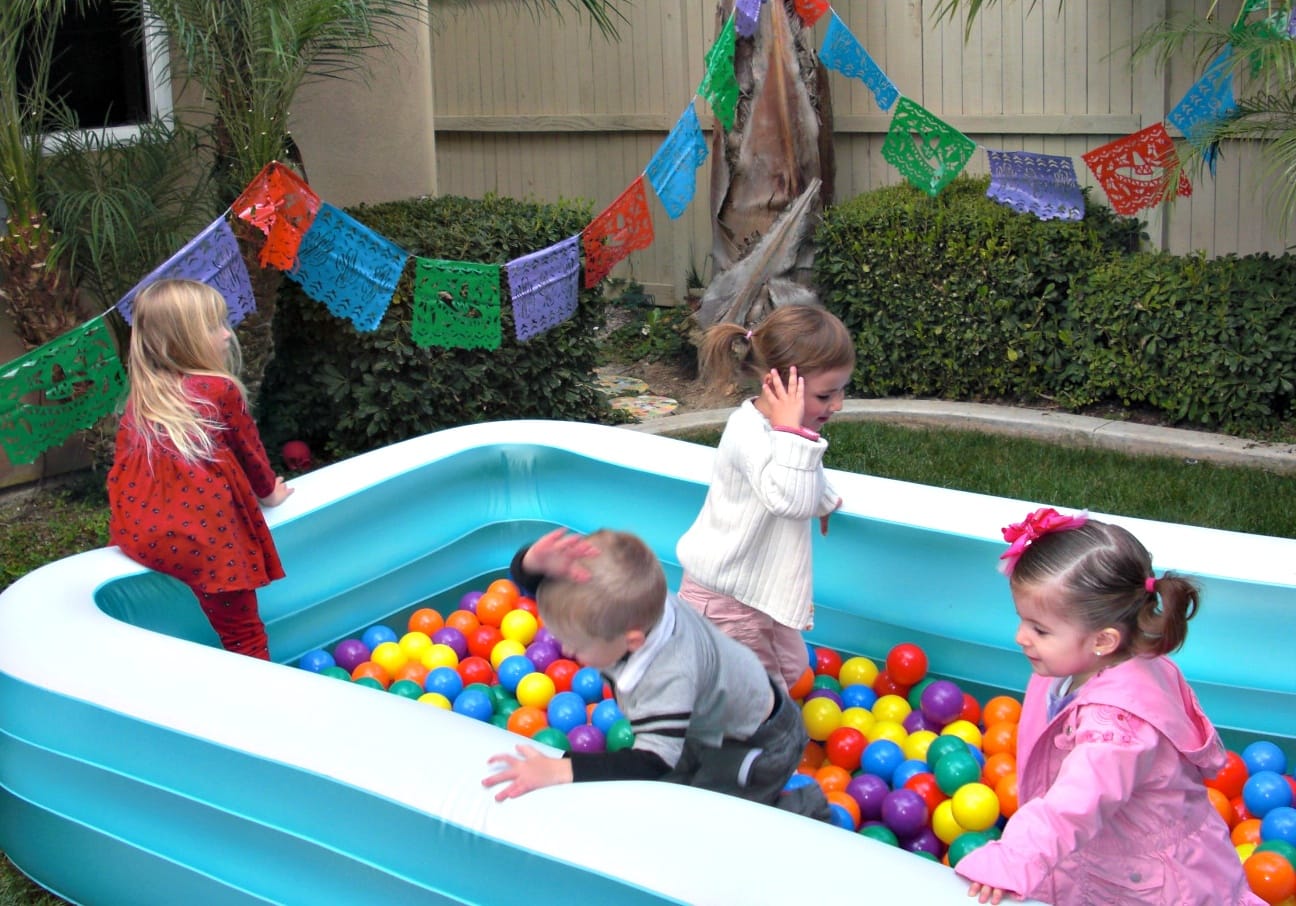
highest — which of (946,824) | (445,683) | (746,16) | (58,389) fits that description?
(746,16)

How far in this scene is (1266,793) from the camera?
3.29 meters

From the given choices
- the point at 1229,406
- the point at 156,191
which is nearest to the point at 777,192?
the point at 1229,406

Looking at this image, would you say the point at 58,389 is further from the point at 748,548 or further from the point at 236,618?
the point at 748,548

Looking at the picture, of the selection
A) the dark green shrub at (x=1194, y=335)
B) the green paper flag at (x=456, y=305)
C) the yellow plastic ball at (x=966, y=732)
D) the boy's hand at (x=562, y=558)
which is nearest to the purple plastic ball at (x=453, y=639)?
the green paper flag at (x=456, y=305)

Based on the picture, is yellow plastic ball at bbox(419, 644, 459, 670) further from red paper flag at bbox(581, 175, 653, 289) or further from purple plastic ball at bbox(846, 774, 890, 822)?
red paper flag at bbox(581, 175, 653, 289)

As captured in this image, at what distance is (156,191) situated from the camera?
203 inches

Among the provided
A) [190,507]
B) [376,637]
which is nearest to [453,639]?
[376,637]

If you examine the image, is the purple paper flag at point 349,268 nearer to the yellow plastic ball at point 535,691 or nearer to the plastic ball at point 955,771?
the yellow plastic ball at point 535,691

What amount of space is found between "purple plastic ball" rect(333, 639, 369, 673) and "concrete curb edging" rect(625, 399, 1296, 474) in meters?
2.25

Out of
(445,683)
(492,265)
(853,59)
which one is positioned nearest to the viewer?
(445,683)

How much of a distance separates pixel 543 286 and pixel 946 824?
3.08 metres

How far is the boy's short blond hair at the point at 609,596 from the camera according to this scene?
239cm

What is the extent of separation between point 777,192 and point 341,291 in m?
2.79

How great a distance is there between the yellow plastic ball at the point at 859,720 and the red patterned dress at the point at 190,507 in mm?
1648
